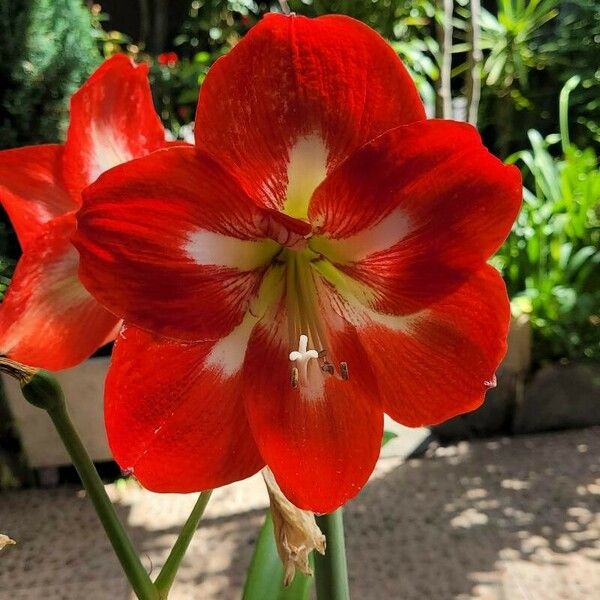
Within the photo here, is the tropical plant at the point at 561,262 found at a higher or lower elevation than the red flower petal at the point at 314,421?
lower

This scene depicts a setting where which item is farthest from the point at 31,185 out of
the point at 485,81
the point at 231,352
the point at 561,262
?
the point at 485,81

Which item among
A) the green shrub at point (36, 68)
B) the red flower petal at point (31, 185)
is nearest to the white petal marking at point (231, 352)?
the red flower petal at point (31, 185)

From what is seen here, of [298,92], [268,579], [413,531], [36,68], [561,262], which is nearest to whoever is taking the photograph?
[298,92]

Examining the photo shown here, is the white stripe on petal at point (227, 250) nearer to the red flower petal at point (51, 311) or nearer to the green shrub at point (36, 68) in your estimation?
the red flower petal at point (51, 311)

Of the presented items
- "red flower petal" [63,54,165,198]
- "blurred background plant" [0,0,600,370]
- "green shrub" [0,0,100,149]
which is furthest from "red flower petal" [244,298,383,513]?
"green shrub" [0,0,100,149]

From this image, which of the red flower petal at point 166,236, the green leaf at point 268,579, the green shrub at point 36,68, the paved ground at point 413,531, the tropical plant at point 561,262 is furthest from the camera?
the tropical plant at point 561,262

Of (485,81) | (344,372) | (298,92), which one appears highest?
(298,92)

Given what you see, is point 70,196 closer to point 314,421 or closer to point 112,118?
point 112,118
